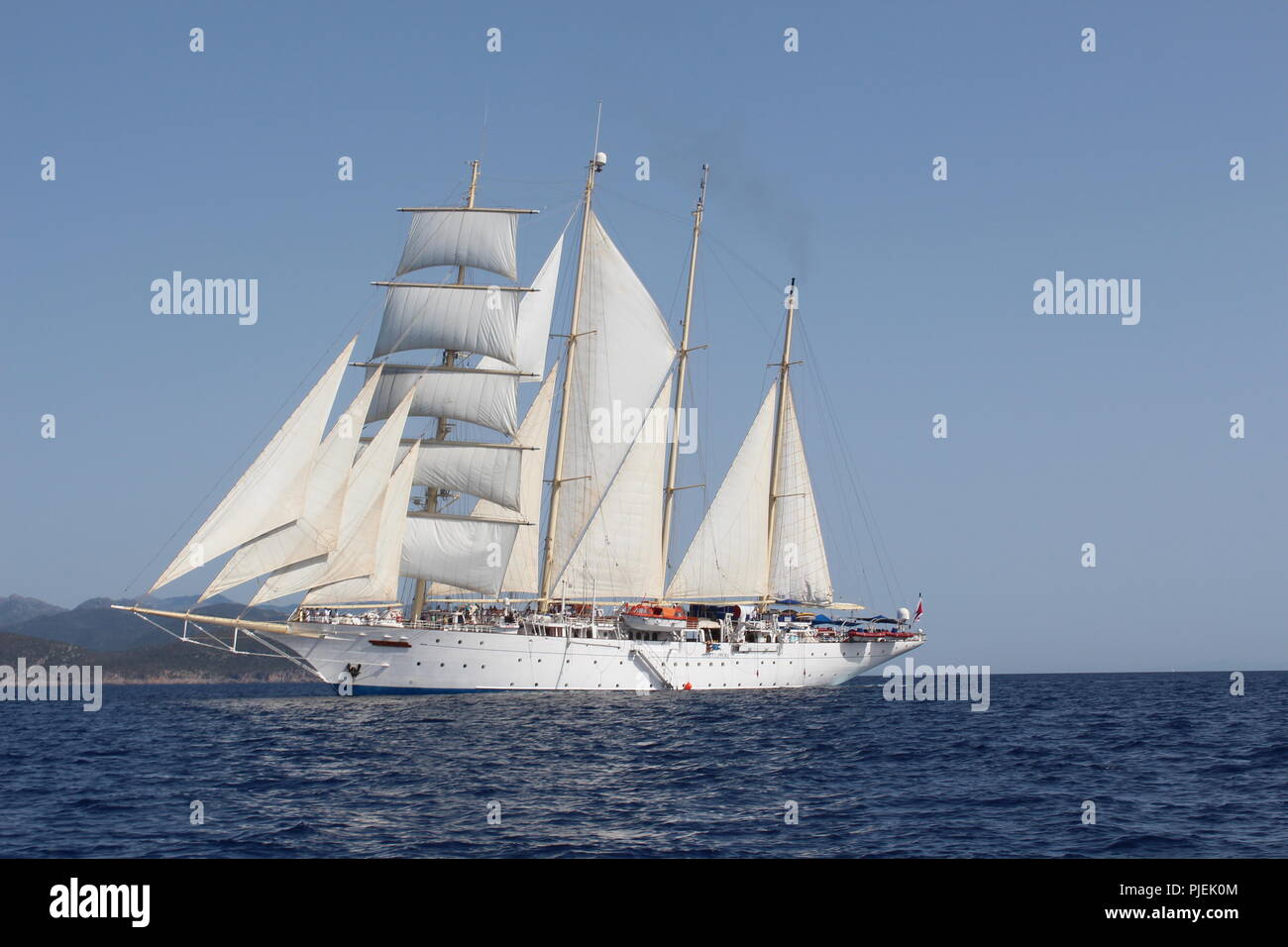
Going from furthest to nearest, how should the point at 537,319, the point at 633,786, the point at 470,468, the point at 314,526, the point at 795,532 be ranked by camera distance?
the point at 795,532
the point at 537,319
the point at 470,468
the point at 314,526
the point at 633,786

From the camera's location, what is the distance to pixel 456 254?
6894 cm

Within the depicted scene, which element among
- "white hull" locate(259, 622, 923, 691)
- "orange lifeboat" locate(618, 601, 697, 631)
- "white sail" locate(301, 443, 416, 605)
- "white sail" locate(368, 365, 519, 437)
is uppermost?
"white sail" locate(368, 365, 519, 437)

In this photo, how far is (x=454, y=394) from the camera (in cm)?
6825

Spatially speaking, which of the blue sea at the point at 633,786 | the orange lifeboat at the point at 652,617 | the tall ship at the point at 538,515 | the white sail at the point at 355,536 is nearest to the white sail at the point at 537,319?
the tall ship at the point at 538,515

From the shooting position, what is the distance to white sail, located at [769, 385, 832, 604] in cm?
7744

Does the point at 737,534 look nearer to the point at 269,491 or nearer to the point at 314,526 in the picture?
the point at 314,526

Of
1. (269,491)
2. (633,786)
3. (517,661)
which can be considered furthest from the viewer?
(517,661)

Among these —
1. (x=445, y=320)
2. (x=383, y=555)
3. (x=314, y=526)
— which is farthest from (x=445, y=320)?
(x=314, y=526)

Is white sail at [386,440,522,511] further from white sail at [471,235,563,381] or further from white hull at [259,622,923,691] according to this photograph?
white hull at [259,622,923,691]

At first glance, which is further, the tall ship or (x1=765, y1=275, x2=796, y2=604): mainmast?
(x1=765, y1=275, x2=796, y2=604): mainmast

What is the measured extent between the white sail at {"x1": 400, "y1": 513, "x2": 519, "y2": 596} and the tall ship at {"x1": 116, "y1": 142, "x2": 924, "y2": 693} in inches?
4.5

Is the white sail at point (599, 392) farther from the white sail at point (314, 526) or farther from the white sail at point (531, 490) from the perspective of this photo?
the white sail at point (314, 526)

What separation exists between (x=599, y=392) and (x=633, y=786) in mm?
43189

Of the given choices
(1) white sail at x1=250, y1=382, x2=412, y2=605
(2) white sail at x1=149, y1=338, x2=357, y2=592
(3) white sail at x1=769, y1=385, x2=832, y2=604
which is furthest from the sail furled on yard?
(3) white sail at x1=769, y1=385, x2=832, y2=604
